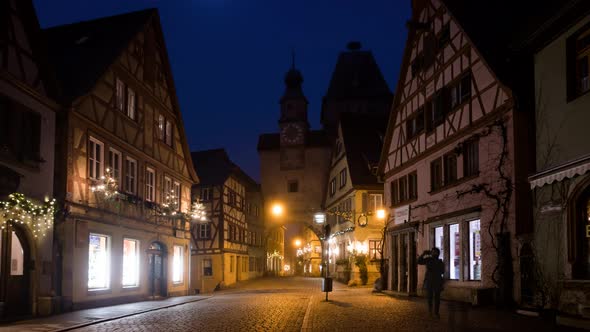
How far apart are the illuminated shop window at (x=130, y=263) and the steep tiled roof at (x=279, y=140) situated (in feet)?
138

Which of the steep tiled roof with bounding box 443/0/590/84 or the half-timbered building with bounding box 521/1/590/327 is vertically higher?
the steep tiled roof with bounding box 443/0/590/84

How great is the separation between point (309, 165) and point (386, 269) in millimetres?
35360

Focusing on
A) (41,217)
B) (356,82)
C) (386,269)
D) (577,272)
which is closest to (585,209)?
(577,272)

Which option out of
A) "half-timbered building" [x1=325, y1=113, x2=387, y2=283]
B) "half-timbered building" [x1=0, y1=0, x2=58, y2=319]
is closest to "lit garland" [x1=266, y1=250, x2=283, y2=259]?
"half-timbered building" [x1=325, y1=113, x2=387, y2=283]

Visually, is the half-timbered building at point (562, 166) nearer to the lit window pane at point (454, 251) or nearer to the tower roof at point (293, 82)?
the lit window pane at point (454, 251)

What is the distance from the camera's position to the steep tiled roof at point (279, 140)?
67938mm

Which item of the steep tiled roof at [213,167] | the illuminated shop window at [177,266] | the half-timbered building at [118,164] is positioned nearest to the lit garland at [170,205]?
the half-timbered building at [118,164]

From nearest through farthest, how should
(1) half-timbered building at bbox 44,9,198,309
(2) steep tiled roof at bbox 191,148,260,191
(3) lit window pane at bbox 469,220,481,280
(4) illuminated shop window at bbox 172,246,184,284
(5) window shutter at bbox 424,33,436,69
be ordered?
(1) half-timbered building at bbox 44,9,198,309 < (3) lit window pane at bbox 469,220,481,280 < (5) window shutter at bbox 424,33,436,69 < (4) illuminated shop window at bbox 172,246,184,284 < (2) steep tiled roof at bbox 191,148,260,191

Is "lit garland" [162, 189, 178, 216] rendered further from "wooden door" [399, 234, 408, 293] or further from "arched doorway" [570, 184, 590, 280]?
"arched doorway" [570, 184, 590, 280]

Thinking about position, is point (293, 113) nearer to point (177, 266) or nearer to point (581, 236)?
point (177, 266)

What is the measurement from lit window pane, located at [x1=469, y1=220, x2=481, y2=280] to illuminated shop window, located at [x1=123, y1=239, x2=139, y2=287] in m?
12.8

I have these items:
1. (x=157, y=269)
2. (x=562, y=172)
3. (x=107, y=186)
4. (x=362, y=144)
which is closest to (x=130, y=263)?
(x=157, y=269)

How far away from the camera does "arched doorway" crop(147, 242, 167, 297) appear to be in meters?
29.4

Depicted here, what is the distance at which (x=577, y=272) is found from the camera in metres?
15.4
